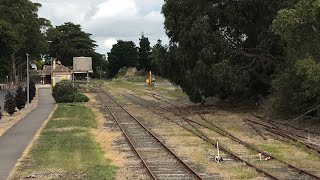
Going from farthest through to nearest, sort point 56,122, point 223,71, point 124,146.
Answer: point 223,71, point 56,122, point 124,146

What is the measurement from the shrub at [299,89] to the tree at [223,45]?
6451mm

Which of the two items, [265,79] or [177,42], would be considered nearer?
[265,79]

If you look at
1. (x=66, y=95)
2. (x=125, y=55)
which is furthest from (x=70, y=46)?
(x=66, y=95)

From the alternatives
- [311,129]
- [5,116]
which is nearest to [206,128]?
[311,129]

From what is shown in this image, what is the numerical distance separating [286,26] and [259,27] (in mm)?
16044

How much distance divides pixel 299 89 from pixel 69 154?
1357cm

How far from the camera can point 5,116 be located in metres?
38.2

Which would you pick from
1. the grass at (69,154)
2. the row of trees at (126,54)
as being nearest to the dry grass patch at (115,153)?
the grass at (69,154)

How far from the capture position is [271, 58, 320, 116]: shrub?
2222 cm

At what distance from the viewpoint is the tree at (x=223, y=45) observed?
118ft

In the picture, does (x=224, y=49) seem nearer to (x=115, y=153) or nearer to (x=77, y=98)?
(x=115, y=153)

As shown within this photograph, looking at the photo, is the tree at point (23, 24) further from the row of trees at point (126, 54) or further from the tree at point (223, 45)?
the row of trees at point (126, 54)

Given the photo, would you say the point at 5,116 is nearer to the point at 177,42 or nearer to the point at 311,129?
the point at 177,42

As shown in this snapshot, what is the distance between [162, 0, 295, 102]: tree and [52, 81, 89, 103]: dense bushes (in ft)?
58.0
